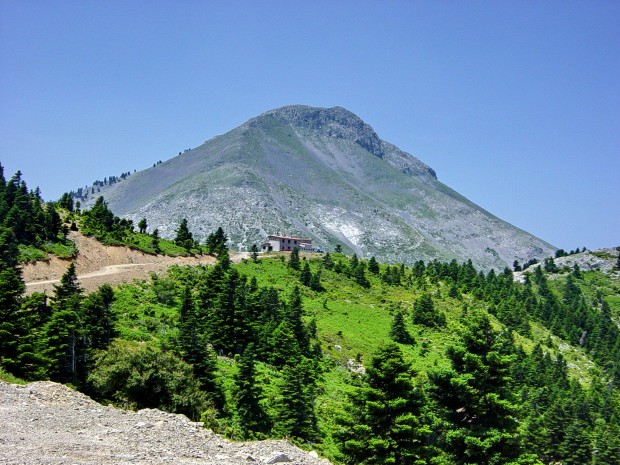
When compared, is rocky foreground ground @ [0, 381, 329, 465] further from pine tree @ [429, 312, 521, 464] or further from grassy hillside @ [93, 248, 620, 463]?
pine tree @ [429, 312, 521, 464]

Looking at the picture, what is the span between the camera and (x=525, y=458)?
22984 millimetres

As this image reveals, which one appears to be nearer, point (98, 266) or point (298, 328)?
point (298, 328)

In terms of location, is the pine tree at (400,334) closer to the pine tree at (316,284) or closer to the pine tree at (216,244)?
the pine tree at (316,284)

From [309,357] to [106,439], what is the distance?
4162cm

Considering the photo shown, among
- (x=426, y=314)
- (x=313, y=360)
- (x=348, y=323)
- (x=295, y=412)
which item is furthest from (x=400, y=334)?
(x=295, y=412)

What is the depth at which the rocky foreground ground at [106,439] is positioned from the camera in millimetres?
15336

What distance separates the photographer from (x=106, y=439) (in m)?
17.5

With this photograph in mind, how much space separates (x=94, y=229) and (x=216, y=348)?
157 ft

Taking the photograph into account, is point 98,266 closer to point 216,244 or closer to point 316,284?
point 216,244

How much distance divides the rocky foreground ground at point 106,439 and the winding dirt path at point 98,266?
1507 inches

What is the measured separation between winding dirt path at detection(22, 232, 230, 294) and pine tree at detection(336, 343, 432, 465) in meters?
44.4

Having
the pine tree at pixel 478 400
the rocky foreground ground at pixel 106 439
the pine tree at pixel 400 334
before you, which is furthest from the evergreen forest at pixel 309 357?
Result: the rocky foreground ground at pixel 106 439

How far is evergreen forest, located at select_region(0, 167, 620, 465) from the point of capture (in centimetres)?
2470

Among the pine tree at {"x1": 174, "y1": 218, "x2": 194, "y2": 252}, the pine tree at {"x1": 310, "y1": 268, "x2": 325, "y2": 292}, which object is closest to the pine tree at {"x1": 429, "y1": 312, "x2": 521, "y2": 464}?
the pine tree at {"x1": 310, "y1": 268, "x2": 325, "y2": 292}
